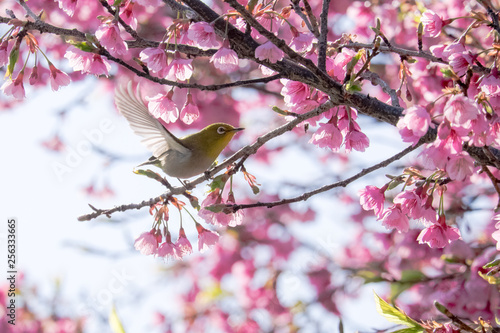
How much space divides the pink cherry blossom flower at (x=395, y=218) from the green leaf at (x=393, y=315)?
0.34m

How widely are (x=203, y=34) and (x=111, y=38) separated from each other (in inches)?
14.0

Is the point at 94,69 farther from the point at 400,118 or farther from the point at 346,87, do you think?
the point at 400,118

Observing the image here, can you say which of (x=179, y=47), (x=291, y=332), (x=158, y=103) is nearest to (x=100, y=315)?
(x=291, y=332)

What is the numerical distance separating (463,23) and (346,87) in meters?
3.58

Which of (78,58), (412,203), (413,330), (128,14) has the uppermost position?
(128,14)

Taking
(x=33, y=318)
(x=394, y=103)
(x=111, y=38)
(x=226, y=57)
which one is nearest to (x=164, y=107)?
(x=111, y=38)

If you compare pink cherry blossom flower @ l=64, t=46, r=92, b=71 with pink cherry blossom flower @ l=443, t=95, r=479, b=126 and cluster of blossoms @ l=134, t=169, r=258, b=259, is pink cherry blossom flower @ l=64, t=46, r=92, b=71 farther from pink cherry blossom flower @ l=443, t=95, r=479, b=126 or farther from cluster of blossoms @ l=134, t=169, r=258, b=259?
pink cherry blossom flower @ l=443, t=95, r=479, b=126

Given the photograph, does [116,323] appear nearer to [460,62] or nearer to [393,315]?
[393,315]

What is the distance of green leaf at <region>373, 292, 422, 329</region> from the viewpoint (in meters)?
2.00

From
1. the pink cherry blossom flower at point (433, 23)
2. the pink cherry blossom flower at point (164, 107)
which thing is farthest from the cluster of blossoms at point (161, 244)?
the pink cherry blossom flower at point (433, 23)

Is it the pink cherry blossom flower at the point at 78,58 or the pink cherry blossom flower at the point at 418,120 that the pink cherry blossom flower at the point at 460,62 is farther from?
the pink cherry blossom flower at the point at 78,58

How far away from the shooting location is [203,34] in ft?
5.48

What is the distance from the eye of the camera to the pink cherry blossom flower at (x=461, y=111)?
4.70ft

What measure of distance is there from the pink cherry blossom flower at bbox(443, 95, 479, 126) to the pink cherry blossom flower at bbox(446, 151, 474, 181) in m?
0.18
